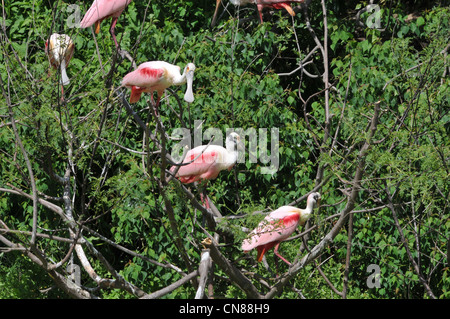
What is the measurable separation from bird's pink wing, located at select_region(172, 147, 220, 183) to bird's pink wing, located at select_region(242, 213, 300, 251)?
1.63 feet

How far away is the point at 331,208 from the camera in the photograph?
5.10 metres

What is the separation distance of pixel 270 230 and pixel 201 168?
674mm

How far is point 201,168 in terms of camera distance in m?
4.09

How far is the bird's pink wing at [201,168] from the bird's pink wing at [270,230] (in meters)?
0.50

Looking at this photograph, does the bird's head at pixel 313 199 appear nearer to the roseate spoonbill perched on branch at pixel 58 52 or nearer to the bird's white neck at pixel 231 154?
the bird's white neck at pixel 231 154

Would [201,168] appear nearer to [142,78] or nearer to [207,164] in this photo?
[207,164]

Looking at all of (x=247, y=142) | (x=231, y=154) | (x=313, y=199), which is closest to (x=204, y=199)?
(x=231, y=154)

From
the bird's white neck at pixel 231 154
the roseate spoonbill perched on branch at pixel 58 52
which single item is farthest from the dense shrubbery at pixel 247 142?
the bird's white neck at pixel 231 154

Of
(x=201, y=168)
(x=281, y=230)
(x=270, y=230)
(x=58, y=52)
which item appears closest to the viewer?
(x=270, y=230)

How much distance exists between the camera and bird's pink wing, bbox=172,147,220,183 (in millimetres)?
4043

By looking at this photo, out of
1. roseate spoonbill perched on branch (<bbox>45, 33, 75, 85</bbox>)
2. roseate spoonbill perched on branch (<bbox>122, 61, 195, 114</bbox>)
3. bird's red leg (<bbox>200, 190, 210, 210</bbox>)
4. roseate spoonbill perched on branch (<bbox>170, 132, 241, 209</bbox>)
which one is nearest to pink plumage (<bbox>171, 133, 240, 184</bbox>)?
roseate spoonbill perched on branch (<bbox>170, 132, 241, 209</bbox>)

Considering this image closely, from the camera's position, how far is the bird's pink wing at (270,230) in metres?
3.42
